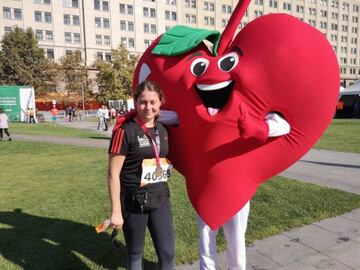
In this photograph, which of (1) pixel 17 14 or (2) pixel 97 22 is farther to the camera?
(2) pixel 97 22

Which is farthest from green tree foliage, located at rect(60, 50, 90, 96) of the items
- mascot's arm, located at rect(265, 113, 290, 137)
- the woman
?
mascot's arm, located at rect(265, 113, 290, 137)

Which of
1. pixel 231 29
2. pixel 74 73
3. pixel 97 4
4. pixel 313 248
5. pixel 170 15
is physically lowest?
pixel 313 248

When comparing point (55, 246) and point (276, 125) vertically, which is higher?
point (276, 125)

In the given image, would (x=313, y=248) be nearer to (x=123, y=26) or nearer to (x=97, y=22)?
(x=97, y=22)

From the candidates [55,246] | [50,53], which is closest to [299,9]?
[50,53]

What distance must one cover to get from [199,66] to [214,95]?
266 millimetres

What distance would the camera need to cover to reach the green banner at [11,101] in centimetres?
2777

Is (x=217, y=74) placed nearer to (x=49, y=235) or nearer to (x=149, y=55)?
(x=149, y=55)

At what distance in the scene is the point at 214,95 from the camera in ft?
9.29

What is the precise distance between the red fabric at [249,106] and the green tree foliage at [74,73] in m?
44.3

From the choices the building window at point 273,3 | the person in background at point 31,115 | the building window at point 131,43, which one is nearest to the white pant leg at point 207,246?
the person in background at point 31,115

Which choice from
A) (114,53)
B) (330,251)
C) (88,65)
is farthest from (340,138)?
(88,65)

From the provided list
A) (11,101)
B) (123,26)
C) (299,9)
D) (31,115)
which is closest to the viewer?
(31,115)

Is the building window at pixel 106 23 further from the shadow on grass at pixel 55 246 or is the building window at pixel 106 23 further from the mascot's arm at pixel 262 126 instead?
the mascot's arm at pixel 262 126
